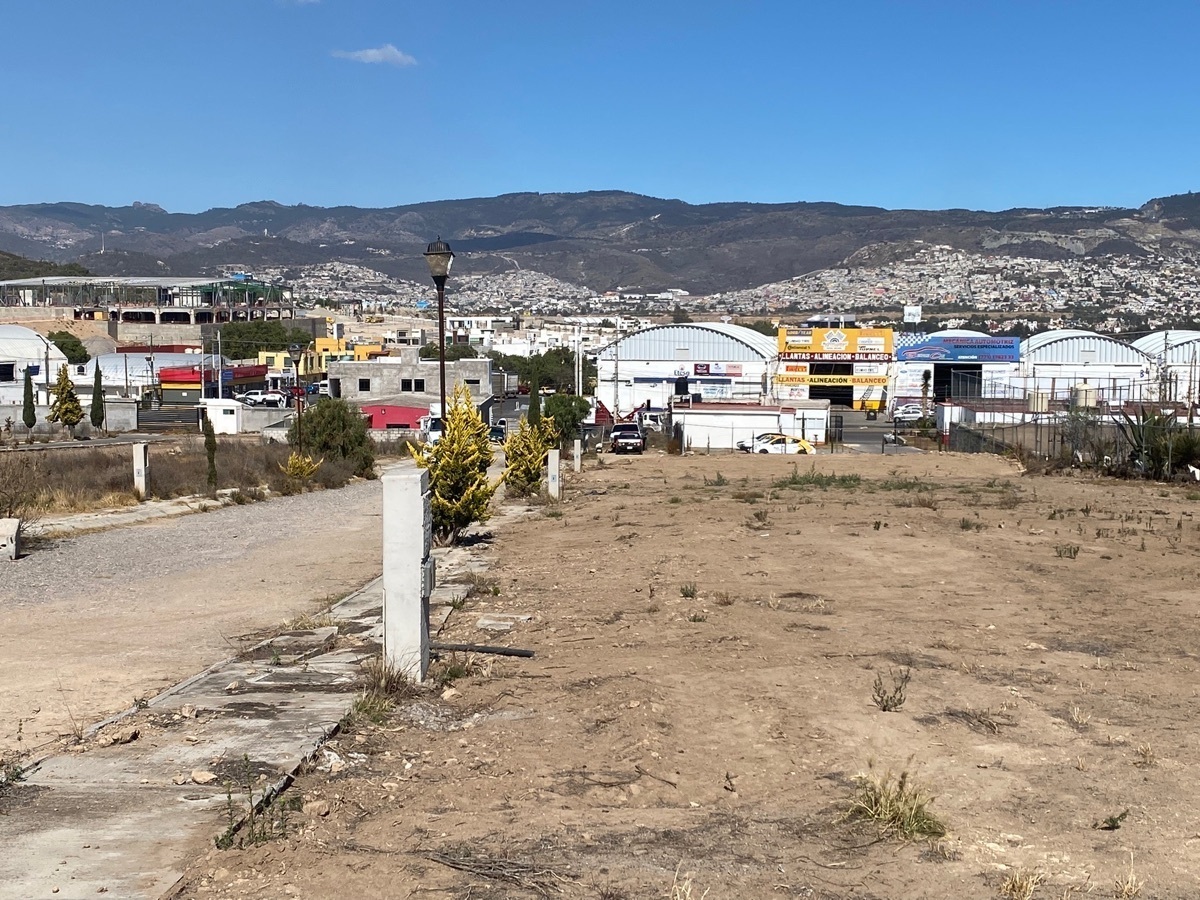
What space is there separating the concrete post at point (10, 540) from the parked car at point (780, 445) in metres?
32.1

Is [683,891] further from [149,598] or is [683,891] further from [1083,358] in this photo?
[1083,358]

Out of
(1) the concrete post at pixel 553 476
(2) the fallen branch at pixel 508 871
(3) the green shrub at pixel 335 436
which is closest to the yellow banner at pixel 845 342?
(3) the green shrub at pixel 335 436

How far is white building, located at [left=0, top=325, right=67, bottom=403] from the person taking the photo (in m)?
68.5

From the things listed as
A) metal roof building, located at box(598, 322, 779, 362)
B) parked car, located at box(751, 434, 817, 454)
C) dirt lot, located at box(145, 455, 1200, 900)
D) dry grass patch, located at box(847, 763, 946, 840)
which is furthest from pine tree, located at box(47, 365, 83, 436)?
dry grass patch, located at box(847, 763, 946, 840)

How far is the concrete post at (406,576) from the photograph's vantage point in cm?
861

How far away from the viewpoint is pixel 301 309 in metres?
169

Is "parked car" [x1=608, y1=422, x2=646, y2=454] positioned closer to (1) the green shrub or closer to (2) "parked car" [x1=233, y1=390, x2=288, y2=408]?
(1) the green shrub

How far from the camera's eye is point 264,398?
72.3 m

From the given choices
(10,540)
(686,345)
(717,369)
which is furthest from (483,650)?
(686,345)

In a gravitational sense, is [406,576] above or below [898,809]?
above

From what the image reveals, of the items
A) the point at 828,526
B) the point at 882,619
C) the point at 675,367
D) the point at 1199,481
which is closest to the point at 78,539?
the point at 828,526

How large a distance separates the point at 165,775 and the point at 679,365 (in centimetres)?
7462

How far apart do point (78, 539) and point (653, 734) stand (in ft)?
51.6

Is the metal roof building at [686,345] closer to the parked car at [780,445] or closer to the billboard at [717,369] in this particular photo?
the billboard at [717,369]
